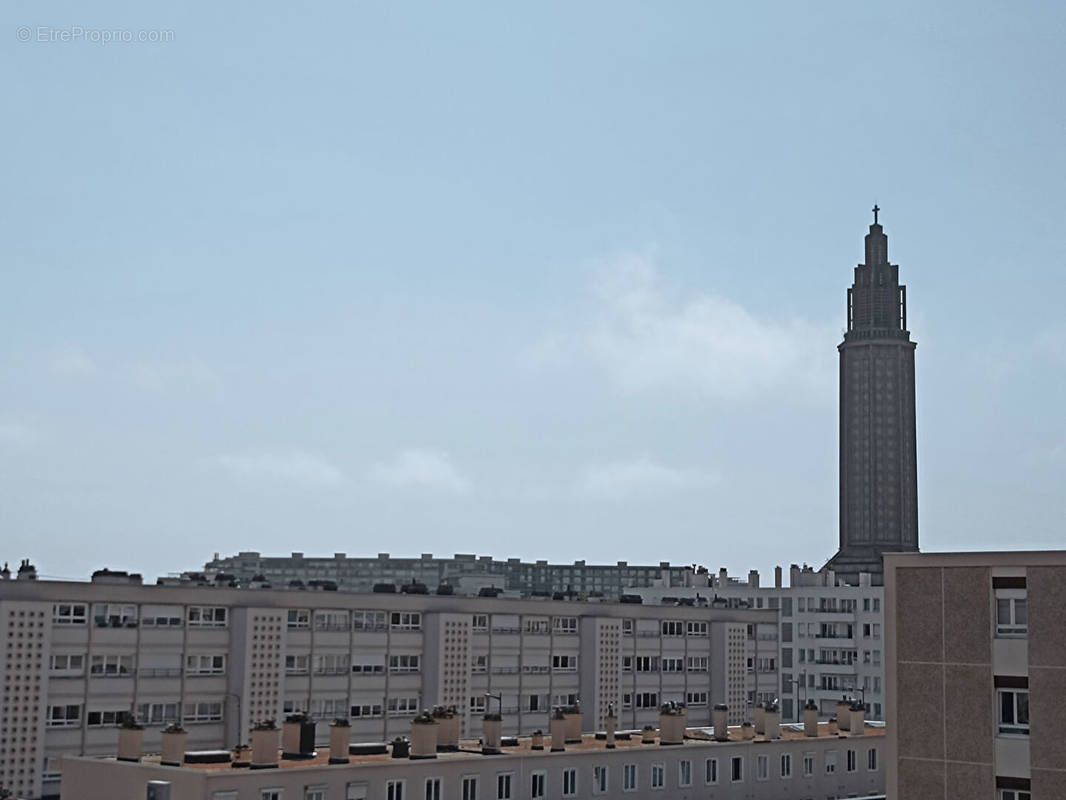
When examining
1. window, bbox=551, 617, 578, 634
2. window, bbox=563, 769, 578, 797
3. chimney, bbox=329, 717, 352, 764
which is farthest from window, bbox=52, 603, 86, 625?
window, bbox=551, 617, 578, 634

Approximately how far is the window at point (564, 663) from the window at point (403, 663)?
1480cm

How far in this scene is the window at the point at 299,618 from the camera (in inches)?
4031

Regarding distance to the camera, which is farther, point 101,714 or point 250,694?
point 250,694

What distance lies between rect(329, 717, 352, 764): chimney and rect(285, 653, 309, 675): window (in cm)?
3479

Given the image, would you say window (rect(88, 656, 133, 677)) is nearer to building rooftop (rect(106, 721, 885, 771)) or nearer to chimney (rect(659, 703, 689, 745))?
building rooftop (rect(106, 721, 885, 771))

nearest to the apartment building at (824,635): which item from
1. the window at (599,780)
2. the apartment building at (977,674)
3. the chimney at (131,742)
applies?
the window at (599,780)

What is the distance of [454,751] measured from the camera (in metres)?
74.4

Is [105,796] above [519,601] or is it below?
below

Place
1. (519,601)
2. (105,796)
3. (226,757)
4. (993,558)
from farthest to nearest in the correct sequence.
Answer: (519,601) < (226,757) < (105,796) < (993,558)

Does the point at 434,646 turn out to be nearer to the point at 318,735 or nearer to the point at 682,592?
the point at 318,735

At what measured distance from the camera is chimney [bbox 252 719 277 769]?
6384 cm

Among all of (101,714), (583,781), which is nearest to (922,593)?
(583,781)

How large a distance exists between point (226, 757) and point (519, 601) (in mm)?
50323

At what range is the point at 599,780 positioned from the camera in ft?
248
